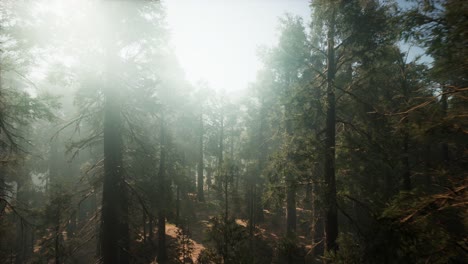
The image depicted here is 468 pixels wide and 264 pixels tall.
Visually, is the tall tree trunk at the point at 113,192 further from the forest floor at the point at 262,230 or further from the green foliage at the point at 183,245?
the forest floor at the point at 262,230

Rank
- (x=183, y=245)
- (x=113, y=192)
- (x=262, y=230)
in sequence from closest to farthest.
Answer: (x=113, y=192)
(x=183, y=245)
(x=262, y=230)

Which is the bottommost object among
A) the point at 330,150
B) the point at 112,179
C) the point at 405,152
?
the point at 112,179

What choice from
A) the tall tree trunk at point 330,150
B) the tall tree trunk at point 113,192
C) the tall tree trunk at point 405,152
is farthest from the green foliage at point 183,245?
the tall tree trunk at point 405,152

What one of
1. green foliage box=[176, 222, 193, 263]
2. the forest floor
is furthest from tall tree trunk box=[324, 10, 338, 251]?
the forest floor

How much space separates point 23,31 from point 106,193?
19.2 ft

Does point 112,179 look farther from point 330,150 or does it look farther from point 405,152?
point 405,152

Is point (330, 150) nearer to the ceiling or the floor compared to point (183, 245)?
→ nearer to the ceiling

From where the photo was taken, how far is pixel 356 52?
808 centimetres

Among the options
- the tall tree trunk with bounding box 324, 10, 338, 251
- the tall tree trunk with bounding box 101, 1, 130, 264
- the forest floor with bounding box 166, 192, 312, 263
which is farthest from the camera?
the forest floor with bounding box 166, 192, 312, 263

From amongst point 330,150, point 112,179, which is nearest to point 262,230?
point 330,150

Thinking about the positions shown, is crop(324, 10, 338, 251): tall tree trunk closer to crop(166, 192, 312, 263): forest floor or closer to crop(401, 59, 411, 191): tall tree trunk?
crop(401, 59, 411, 191): tall tree trunk

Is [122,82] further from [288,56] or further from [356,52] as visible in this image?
[356,52]

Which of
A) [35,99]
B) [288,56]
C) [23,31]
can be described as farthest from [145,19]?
[288,56]

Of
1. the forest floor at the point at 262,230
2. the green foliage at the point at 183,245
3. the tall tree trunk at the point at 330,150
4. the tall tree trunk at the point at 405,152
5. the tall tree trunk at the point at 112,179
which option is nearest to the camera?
the tall tree trunk at the point at 112,179
